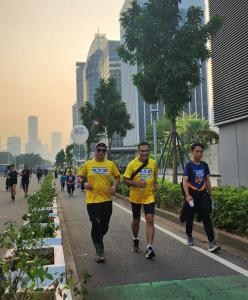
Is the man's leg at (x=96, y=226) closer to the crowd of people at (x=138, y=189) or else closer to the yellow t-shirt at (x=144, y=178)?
the crowd of people at (x=138, y=189)

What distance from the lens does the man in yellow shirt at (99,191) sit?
6699 millimetres

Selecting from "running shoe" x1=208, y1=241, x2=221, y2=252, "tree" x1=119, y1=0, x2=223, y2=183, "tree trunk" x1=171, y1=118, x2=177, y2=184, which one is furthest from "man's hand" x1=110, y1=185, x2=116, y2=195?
"tree trunk" x1=171, y1=118, x2=177, y2=184

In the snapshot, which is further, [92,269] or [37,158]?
[37,158]

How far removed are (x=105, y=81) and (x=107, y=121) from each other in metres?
2.91

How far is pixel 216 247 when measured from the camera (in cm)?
693

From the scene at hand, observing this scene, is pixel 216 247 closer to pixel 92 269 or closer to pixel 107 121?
pixel 92 269

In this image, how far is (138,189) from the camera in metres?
7.10

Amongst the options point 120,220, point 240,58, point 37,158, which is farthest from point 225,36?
point 37,158

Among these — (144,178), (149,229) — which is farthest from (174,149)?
→ (149,229)

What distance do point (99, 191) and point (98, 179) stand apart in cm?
19

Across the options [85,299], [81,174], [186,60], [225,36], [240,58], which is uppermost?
[225,36]

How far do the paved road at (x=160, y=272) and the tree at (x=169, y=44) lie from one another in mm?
5564

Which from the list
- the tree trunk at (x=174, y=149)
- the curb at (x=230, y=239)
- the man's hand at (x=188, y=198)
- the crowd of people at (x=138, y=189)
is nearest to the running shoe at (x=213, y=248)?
the crowd of people at (x=138, y=189)

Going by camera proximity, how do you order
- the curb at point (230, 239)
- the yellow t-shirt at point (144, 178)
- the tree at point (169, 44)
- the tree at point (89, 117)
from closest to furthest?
the curb at point (230, 239)
the yellow t-shirt at point (144, 178)
the tree at point (169, 44)
the tree at point (89, 117)
